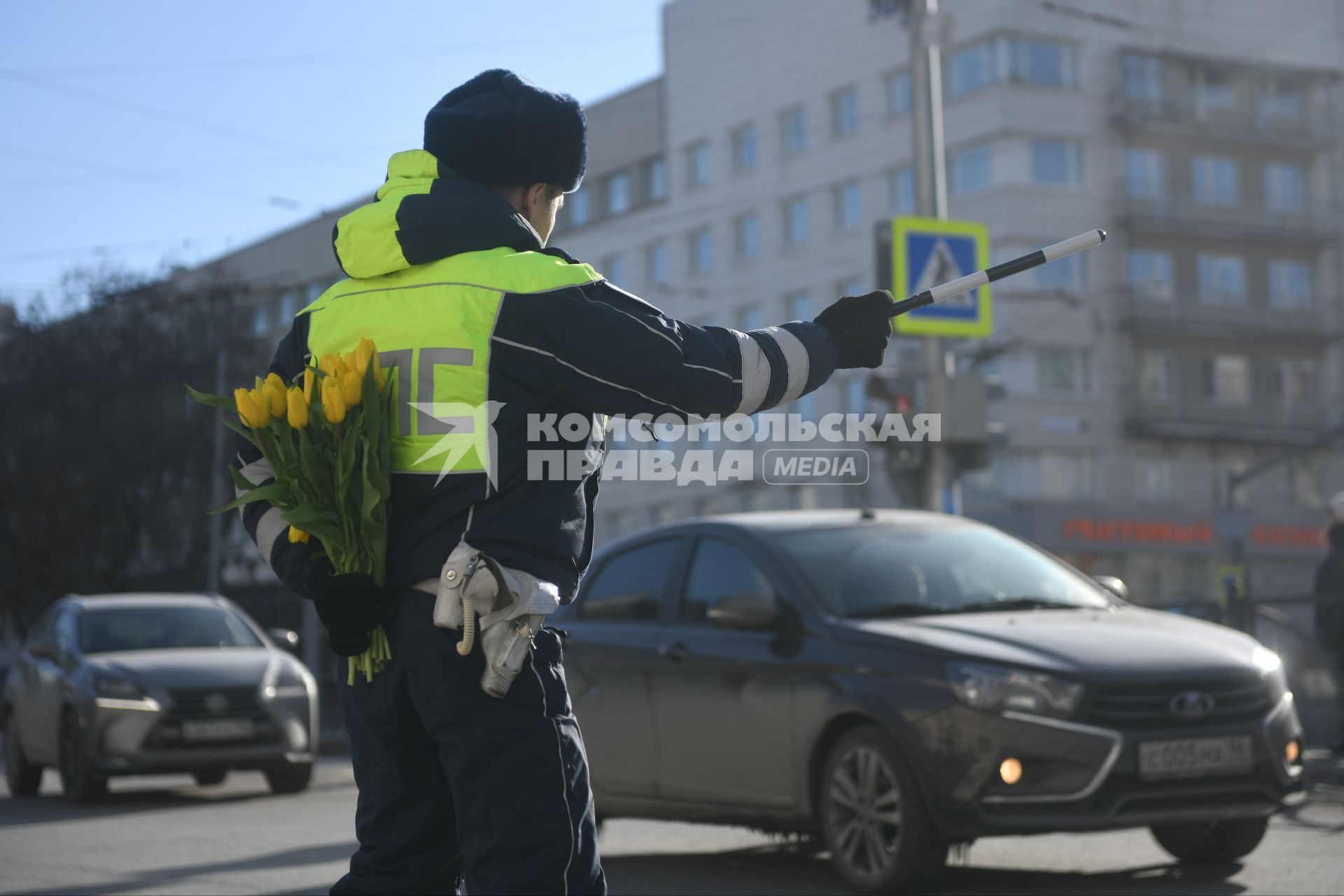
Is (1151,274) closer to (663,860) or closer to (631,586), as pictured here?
(631,586)

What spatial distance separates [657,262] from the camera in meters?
64.2

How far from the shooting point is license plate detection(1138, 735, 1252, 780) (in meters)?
7.42

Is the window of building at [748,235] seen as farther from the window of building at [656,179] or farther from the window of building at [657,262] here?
the window of building at [656,179]

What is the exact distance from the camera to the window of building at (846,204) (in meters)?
56.3

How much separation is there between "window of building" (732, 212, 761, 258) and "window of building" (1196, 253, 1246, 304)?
42.2ft

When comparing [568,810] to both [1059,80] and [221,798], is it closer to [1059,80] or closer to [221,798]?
[221,798]

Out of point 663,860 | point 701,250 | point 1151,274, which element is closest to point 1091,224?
point 1151,274

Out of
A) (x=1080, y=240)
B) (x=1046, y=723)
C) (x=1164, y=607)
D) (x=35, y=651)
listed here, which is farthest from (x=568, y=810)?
(x=35, y=651)

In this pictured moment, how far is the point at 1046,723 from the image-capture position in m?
7.44

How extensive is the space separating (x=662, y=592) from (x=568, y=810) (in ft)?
19.7

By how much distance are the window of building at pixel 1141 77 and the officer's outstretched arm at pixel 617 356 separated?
53320 mm

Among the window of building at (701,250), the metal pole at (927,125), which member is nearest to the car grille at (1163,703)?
the metal pole at (927,125)

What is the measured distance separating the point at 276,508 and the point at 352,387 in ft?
1.30

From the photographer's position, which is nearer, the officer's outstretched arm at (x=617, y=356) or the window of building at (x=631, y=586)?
the officer's outstretched arm at (x=617, y=356)
